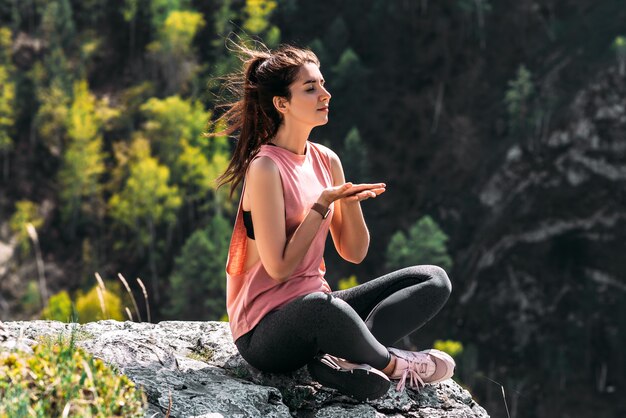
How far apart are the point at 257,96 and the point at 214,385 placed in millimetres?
1904

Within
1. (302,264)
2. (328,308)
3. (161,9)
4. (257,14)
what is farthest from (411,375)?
(161,9)

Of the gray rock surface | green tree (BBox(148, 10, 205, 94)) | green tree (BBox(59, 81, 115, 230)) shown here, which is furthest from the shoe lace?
green tree (BBox(148, 10, 205, 94))

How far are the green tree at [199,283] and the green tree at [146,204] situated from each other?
920cm

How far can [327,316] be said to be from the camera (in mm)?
5434

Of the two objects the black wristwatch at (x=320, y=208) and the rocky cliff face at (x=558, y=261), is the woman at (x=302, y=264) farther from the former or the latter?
the rocky cliff face at (x=558, y=261)

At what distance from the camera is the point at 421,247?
6669 centimetres

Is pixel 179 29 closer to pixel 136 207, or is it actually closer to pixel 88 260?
pixel 136 207

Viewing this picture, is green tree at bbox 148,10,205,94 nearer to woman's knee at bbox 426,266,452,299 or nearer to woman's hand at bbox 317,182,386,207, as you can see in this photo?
woman's knee at bbox 426,266,452,299

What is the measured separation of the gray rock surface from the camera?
528cm

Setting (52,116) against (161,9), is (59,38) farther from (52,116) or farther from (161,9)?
(161,9)

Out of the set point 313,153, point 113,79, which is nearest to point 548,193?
point 113,79

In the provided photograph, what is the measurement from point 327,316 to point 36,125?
86202 millimetres

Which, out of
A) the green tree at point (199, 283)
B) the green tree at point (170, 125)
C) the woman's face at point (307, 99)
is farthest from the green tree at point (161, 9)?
the woman's face at point (307, 99)

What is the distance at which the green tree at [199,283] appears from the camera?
69500 mm
